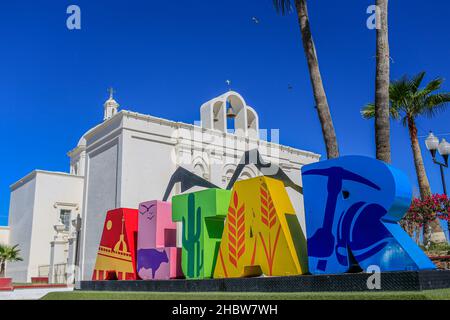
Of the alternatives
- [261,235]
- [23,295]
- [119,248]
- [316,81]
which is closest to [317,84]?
[316,81]

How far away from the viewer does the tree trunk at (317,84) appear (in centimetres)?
1152

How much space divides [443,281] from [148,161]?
55.5 ft

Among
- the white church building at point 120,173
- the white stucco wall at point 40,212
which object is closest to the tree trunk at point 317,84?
the white church building at point 120,173

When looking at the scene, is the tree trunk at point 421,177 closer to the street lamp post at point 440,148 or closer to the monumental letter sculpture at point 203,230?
the street lamp post at point 440,148

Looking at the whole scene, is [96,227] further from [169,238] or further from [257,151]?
[169,238]

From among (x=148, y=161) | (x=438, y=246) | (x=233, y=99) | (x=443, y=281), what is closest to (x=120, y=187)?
(x=148, y=161)

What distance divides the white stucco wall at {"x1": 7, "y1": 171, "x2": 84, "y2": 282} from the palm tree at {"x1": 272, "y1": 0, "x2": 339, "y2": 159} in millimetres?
22411

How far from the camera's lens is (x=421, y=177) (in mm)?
19359

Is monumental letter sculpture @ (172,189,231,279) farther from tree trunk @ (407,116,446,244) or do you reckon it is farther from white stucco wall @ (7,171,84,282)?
white stucco wall @ (7,171,84,282)

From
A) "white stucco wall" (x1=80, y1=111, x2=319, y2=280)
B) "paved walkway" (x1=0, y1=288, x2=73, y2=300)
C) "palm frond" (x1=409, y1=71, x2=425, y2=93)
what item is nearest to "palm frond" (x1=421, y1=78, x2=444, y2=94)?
"palm frond" (x1=409, y1=71, x2=425, y2=93)

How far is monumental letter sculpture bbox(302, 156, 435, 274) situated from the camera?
762 centimetres

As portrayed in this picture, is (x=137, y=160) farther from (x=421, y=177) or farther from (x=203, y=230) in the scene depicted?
(x=421, y=177)
